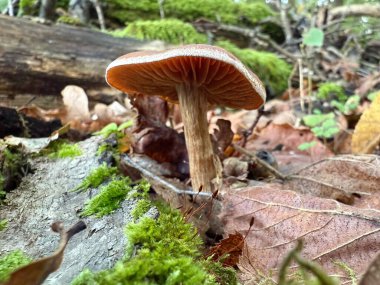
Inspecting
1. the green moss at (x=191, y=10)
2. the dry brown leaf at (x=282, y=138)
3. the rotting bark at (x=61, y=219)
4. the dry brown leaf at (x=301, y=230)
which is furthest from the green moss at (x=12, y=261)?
the green moss at (x=191, y=10)

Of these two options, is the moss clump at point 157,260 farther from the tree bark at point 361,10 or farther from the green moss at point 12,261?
the tree bark at point 361,10

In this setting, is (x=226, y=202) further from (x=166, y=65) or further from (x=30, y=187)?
(x=30, y=187)

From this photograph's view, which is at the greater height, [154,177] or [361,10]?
[361,10]

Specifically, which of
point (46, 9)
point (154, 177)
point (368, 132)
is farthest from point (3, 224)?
point (46, 9)

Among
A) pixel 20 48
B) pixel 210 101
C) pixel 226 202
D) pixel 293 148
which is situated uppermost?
pixel 20 48

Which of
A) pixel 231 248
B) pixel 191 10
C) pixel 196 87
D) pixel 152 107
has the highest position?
pixel 191 10

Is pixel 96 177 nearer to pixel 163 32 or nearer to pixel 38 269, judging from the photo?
pixel 38 269

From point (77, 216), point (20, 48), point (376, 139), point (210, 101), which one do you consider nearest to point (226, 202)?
point (77, 216)
